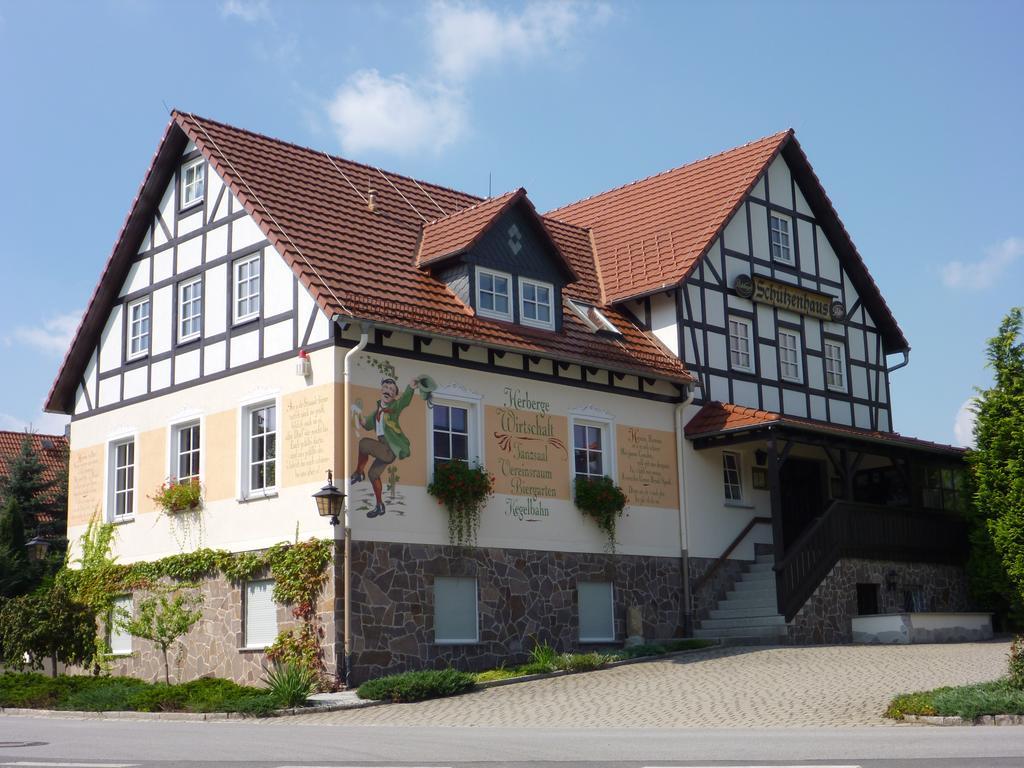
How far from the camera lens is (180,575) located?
21.6 m

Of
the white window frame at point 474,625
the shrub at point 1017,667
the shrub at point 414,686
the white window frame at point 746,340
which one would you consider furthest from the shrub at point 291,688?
the white window frame at point 746,340

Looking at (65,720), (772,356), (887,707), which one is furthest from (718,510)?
(65,720)

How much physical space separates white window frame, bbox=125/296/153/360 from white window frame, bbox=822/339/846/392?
14059 mm

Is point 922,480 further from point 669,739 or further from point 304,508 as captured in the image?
point 669,739

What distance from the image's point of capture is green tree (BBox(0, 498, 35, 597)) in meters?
29.8

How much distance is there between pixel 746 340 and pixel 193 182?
11.2m

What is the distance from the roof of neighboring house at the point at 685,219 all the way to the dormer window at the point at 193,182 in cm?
807

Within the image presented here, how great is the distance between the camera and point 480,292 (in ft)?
72.1

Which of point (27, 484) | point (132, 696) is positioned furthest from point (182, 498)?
point (27, 484)

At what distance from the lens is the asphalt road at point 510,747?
10375 millimetres

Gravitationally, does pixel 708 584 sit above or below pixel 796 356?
below

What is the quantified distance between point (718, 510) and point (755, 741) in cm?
1305

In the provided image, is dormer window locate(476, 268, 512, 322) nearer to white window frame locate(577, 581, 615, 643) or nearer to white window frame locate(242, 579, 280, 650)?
white window frame locate(577, 581, 615, 643)

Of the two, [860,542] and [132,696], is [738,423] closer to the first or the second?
[860,542]
